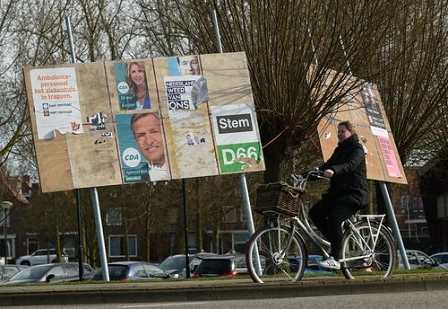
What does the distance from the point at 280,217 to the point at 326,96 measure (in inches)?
362

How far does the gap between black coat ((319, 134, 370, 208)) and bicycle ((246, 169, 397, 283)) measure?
27cm

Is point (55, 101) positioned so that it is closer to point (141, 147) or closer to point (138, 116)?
point (138, 116)

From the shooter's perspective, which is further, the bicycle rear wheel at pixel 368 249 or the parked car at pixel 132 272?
the parked car at pixel 132 272

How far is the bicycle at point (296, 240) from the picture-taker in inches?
449


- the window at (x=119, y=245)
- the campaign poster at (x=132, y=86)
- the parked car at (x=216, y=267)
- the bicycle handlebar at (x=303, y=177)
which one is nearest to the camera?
the bicycle handlebar at (x=303, y=177)

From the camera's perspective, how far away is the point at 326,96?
20.4m

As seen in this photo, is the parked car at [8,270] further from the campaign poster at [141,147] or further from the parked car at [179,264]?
the campaign poster at [141,147]

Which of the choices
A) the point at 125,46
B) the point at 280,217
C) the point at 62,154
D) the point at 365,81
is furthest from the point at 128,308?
the point at 125,46

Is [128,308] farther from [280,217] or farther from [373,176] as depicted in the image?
[373,176]

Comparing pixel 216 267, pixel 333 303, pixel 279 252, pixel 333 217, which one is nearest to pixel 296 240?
pixel 279 252

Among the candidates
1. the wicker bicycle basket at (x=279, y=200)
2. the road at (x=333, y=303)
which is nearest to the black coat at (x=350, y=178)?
the wicker bicycle basket at (x=279, y=200)

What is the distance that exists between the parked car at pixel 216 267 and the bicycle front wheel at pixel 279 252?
13.8m

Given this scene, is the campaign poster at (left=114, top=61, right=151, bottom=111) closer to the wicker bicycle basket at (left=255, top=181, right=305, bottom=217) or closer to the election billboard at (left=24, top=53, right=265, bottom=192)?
the election billboard at (left=24, top=53, right=265, bottom=192)

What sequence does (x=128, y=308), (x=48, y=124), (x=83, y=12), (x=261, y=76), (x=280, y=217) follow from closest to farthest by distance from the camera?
(x=128, y=308) → (x=280, y=217) → (x=48, y=124) → (x=261, y=76) → (x=83, y=12)
